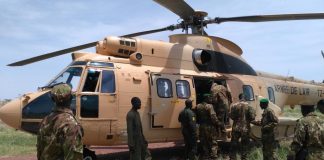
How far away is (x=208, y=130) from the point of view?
9.24 m

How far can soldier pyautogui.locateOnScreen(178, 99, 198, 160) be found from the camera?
9.08 meters

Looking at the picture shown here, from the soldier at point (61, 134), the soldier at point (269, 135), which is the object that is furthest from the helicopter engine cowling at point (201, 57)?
the soldier at point (61, 134)

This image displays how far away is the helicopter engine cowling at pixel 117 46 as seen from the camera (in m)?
9.24

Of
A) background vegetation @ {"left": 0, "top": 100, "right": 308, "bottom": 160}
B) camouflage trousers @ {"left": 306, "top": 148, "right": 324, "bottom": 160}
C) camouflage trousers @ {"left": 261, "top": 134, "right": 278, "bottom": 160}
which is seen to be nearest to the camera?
camouflage trousers @ {"left": 306, "top": 148, "right": 324, "bottom": 160}

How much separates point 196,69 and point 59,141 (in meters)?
6.81

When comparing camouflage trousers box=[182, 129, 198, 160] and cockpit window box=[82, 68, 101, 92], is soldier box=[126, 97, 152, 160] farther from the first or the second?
camouflage trousers box=[182, 129, 198, 160]

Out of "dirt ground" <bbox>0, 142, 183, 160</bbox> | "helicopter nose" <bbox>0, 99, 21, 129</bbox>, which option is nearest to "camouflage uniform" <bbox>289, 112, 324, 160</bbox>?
"helicopter nose" <bbox>0, 99, 21, 129</bbox>

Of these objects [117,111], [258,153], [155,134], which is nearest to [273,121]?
[258,153]

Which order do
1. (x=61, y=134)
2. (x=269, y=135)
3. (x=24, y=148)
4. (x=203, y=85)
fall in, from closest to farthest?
(x=61, y=134), (x=269, y=135), (x=203, y=85), (x=24, y=148)

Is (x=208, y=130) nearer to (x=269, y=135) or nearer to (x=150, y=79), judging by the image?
(x=269, y=135)

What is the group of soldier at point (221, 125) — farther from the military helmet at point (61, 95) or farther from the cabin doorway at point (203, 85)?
the military helmet at point (61, 95)

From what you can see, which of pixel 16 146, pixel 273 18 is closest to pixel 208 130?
pixel 273 18

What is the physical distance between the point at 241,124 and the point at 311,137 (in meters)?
4.16

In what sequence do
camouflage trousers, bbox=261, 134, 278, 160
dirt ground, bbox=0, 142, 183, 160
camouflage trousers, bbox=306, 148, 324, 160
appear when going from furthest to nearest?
dirt ground, bbox=0, 142, 183, 160 < camouflage trousers, bbox=261, 134, 278, 160 < camouflage trousers, bbox=306, 148, 324, 160
